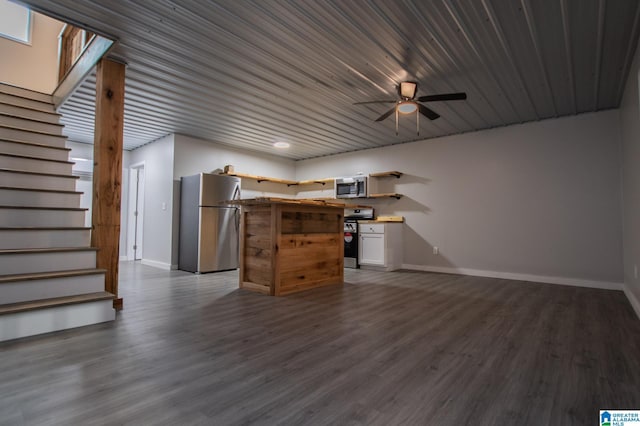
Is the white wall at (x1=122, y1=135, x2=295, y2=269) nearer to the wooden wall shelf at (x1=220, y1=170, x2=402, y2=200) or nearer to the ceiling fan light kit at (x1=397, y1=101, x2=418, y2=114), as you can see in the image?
the wooden wall shelf at (x1=220, y1=170, x2=402, y2=200)

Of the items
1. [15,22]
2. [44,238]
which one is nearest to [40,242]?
[44,238]

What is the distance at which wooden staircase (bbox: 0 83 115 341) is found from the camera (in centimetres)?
233

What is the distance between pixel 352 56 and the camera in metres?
3.13

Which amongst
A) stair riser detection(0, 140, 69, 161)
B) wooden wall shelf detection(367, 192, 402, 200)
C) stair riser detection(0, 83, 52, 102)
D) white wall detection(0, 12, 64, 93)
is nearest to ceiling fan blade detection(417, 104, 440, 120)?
wooden wall shelf detection(367, 192, 402, 200)

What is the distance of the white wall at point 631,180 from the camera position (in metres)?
2.94

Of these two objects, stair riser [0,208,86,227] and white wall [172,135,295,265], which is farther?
white wall [172,135,295,265]

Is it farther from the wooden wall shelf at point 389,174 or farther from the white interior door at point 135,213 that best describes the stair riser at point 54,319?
the wooden wall shelf at point 389,174

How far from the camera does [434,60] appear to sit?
3.17m

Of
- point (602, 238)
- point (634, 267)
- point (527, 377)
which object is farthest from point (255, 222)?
point (602, 238)

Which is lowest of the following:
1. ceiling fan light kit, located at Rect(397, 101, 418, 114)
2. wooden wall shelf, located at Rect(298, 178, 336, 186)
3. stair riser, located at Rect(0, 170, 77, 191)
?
stair riser, located at Rect(0, 170, 77, 191)

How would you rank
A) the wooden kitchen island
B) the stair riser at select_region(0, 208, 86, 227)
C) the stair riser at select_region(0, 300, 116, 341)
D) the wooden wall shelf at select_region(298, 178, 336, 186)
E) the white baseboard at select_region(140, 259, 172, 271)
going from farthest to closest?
the wooden wall shelf at select_region(298, 178, 336, 186), the white baseboard at select_region(140, 259, 172, 271), the wooden kitchen island, the stair riser at select_region(0, 208, 86, 227), the stair riser at select_region(0, 300, 116, 341)

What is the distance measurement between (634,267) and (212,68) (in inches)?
193

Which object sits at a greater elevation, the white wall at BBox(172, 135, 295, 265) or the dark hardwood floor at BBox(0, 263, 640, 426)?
the white wall at BBox(172, 135, 295, 265)

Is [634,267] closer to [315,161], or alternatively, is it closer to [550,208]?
[550,208]
